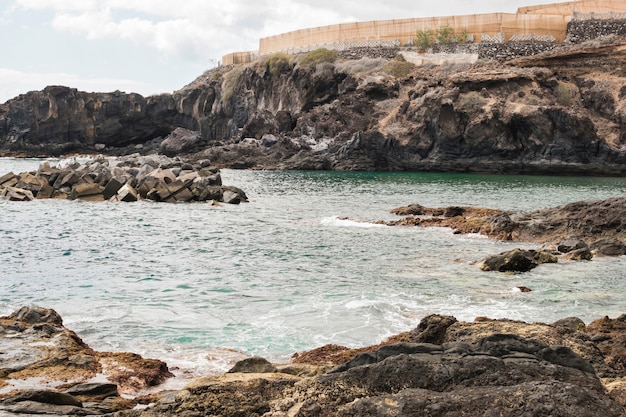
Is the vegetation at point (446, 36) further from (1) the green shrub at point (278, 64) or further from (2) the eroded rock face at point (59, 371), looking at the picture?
(2) the eroded rock face at point (59, 371)

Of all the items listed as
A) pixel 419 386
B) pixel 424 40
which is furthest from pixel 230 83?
pixel 419 386

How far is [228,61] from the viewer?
146250 mm

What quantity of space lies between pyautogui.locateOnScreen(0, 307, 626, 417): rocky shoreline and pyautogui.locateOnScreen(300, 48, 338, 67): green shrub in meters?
98.1

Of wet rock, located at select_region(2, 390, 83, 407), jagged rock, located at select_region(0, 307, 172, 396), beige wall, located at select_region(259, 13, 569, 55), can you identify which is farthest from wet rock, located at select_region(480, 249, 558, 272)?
beige wall, located at select_region(259, 13, 569, 55)

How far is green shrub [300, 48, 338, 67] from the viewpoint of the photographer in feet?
341

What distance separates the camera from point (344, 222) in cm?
3148

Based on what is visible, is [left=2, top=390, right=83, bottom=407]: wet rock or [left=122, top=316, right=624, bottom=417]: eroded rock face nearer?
[left=122, top=316, right=624, bottom=417]: eroded rock face

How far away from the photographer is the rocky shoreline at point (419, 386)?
5230 millimetres

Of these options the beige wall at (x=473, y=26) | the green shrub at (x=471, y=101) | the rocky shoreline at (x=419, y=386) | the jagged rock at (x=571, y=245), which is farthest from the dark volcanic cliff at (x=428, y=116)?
the rocky shoreline at (x=419, y=386)

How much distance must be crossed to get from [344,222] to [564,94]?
188 ft

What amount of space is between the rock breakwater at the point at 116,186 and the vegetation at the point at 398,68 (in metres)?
56.8

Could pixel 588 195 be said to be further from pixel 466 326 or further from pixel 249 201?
pixel 466 326

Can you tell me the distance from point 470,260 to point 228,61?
132 m

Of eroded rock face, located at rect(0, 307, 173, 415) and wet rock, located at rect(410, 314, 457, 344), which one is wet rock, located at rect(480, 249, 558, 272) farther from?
eroded rock face, located at rect(0, 307, 173, 415)
